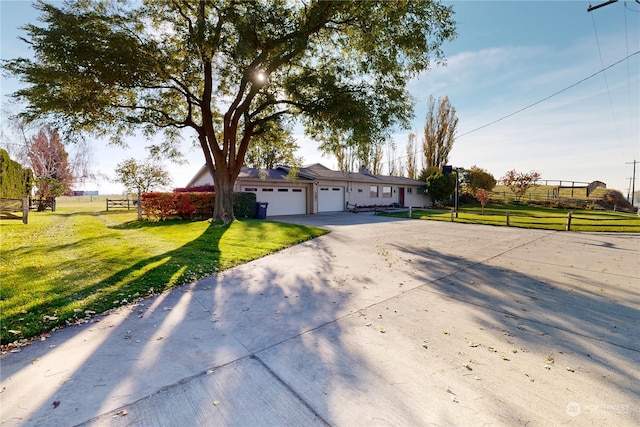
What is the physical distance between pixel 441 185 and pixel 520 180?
7969 millimetres

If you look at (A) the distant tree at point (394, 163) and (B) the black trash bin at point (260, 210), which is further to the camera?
(A) the distant tree at point (394, 163)

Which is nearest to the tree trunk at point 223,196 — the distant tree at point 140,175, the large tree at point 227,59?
the large tree at point 227,59

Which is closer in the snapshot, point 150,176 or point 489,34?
point 489,34

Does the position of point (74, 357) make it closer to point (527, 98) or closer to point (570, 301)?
point (570, 301)

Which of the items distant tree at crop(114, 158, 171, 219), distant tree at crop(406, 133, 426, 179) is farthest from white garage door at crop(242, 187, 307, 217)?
distant tree at crop(406, 133, 426, 179)

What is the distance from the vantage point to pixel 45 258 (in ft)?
19.0

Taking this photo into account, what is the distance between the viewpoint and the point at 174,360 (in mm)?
2576

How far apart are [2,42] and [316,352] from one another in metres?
13.5

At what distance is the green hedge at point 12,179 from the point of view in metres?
15.9

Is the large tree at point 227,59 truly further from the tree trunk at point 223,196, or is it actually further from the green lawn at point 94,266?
the green lawn at point 94,266

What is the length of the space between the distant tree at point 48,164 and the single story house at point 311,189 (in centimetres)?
1085

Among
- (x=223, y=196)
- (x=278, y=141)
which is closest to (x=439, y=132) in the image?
(x=278, y=141)

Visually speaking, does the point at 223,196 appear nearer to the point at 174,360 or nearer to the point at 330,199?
the point at 330,199

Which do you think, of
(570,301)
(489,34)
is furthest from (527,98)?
(570,301)
